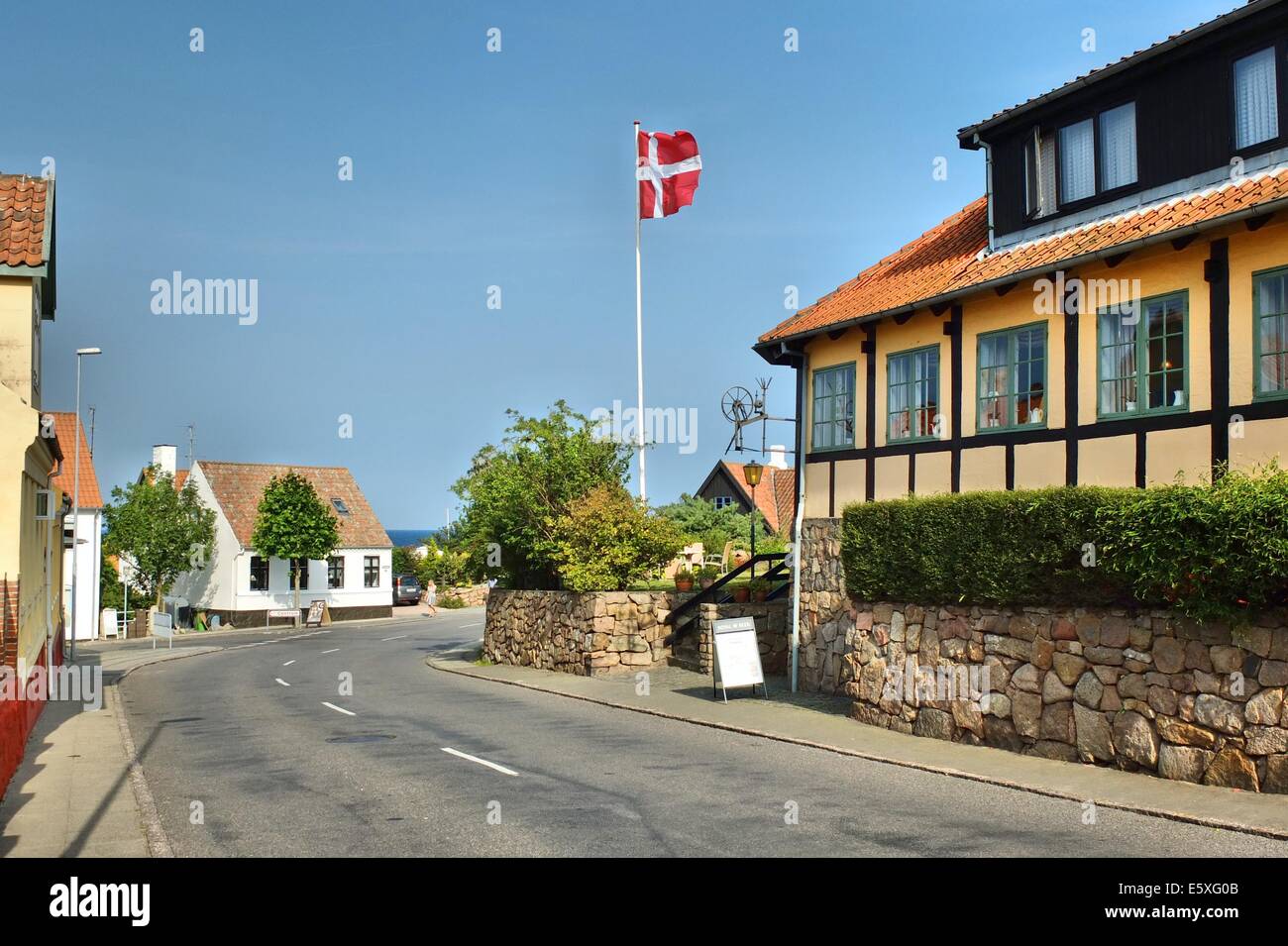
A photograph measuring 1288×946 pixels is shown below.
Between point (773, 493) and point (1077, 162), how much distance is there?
43.0 meters

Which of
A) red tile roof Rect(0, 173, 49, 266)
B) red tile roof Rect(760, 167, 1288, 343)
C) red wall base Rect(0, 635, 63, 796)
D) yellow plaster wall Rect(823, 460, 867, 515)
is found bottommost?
red wall base Rect(0, 635, 63, 796)

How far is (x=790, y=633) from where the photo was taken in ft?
67.0

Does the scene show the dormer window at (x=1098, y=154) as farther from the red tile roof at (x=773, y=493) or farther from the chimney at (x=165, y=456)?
the chimney at (x=165, y=456)

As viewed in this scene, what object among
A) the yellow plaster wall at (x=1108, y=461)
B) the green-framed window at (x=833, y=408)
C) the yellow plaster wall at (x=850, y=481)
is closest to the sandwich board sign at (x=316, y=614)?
the green-framed window at (x=833, y=408)

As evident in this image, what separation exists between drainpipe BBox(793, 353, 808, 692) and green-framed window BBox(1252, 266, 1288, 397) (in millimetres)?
8438

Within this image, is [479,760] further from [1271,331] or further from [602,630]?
[602,630]

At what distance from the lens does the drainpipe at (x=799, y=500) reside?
19.9 meters

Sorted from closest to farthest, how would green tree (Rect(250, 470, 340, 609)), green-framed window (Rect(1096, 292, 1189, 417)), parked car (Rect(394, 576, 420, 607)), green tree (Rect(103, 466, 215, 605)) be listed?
1. green-framed window (Rect(1096, 292, 1189, 417))
2. green tree (Rect(103, 466, 215, 605))
3. green tree (Rect(250, 470, 340, 609))
4. parked car (Rect(394, 576, 420, 607))

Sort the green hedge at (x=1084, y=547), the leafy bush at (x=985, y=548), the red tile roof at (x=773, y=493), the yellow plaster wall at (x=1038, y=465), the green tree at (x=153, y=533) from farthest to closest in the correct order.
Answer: the red tile roof at (x=773, y=493) < the green tree at (x=153, y=533) < the yellow plaster wall at (x=1038, y=465) < the leafy bush at (x=985, y=548) < the green hedge at (x=1084, y=547)

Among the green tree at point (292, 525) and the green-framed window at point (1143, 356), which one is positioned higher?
the green-framed window at point (1143, 356)

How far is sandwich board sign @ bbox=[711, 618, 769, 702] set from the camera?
19.1 m

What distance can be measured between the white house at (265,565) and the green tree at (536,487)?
30.5 meters

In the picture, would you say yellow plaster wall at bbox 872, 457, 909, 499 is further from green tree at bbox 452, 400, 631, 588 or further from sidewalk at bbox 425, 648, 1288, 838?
green tree at bbox 452, 400, 631, 588

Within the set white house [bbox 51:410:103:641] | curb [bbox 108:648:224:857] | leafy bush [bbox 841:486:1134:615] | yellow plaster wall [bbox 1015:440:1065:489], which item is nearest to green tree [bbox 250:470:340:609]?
white house [bbox 51:410:103:641]
